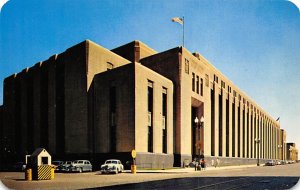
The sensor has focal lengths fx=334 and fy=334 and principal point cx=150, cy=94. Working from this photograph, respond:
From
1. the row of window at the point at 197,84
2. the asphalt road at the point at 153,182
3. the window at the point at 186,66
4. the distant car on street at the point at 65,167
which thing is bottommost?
the distant car on street at the point at 65,167

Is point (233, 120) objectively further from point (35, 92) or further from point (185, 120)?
point (35, 92)

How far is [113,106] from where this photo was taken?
45250mm

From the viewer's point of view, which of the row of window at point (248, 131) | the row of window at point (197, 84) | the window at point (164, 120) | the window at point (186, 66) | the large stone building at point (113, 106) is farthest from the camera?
the row of window at point (248, 131)

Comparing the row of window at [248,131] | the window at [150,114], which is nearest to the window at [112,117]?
the window at [150,114]

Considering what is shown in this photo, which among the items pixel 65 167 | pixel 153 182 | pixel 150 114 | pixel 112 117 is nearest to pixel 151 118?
pixel 150 114

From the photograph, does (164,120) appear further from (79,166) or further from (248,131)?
(248,131)

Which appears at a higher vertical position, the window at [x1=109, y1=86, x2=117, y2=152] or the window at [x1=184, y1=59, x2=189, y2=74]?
the window at [x1=184, y1=59, x2=189, y2=74]

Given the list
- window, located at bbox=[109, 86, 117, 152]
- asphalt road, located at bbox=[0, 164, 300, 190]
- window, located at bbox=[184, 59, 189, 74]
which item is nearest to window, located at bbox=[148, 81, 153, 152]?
window, located at bbox=[109, 86, 117, 152]

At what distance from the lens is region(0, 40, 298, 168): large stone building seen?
1721 inches

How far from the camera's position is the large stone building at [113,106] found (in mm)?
43719

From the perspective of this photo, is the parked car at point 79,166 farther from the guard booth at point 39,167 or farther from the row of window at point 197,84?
the row of window at point 197,84

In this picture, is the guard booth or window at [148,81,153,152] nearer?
the guard booth

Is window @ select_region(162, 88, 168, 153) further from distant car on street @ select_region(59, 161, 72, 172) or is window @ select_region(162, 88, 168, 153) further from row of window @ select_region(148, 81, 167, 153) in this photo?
distant car on street @ select_region(59, 161, 72, 172)

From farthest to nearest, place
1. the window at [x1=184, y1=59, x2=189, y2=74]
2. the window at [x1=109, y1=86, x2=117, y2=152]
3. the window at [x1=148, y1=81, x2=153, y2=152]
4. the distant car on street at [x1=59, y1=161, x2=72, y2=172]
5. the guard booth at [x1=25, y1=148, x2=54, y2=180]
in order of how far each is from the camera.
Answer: the window at [x1=184, y1=59, x2=189, y2=74]
the window at [x1=148, y1=81, x2=153, y2=152]
the window at [x1=109, y1=86, x2=117, y2=152]
the distant car on street at [x1=59, y1=161, x2=72, y2=172]
the guard booth at [x1=25, y1=148, x2=54, y2=180]
